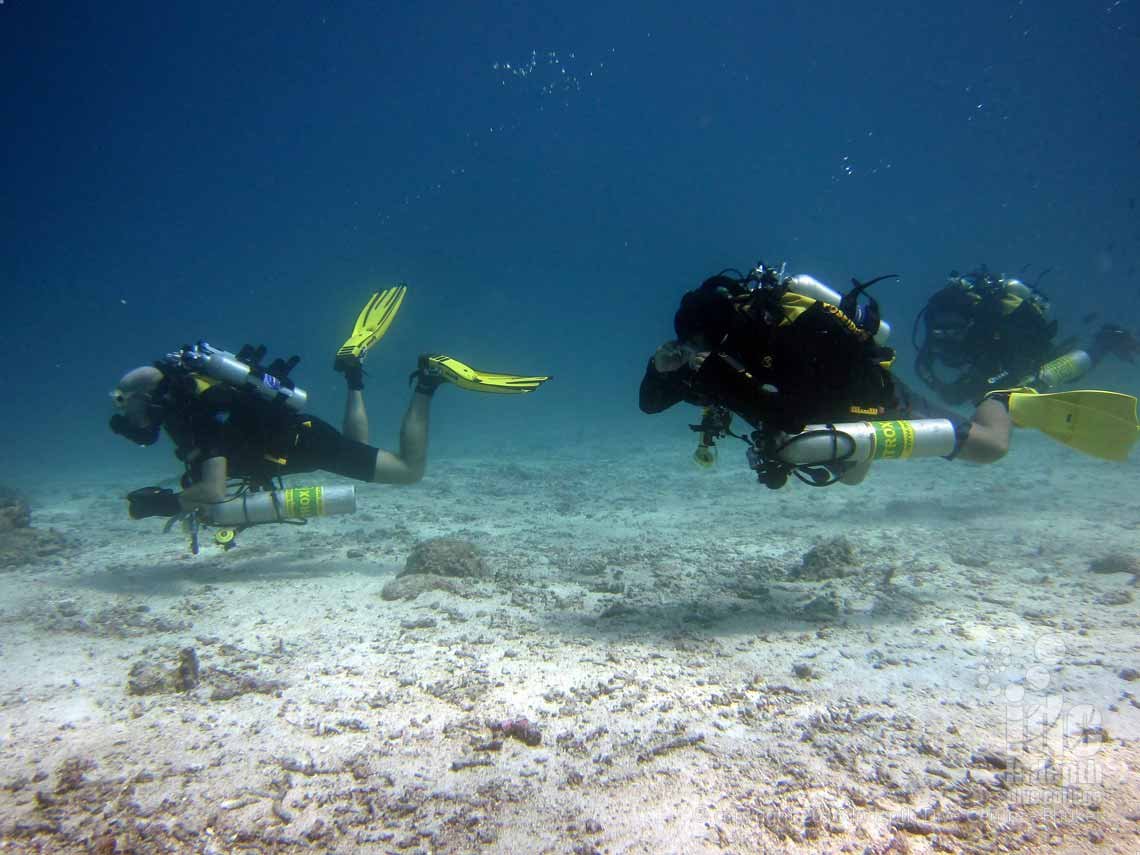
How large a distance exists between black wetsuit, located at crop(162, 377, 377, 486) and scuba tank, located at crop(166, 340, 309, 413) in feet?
0.32

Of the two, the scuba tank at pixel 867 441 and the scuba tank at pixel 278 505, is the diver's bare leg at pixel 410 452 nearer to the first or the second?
the scuba tank at pixel 278 505

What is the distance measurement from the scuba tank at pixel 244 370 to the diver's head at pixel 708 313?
14.8 ft

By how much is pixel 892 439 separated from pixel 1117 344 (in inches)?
367

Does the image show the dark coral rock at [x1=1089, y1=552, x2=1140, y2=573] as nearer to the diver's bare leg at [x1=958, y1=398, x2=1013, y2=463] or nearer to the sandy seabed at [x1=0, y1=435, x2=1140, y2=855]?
the sandy seabed at [x1=0, y1=435, x2=1140, y2=855]

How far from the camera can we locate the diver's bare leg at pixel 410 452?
6.95m

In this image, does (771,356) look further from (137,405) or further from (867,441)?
(137,405)

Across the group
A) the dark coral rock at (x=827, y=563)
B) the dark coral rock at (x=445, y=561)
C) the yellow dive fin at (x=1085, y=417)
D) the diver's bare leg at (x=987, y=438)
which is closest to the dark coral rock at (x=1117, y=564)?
the yellow dive fin at (x=1085, y=417)

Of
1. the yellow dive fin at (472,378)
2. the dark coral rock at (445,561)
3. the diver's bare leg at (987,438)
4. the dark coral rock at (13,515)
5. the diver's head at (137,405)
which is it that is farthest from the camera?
the dark coral rock at (13,515)

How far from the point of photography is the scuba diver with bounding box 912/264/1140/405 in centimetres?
785

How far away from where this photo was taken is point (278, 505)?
6000mm

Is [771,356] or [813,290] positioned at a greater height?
[813,290]

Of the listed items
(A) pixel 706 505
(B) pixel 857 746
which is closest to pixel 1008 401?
(B) pixel 857 746

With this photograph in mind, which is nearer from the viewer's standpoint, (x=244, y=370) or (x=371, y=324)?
(x=244, y=370)

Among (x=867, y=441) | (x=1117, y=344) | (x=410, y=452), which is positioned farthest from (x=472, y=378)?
(x=1117, y=344)
